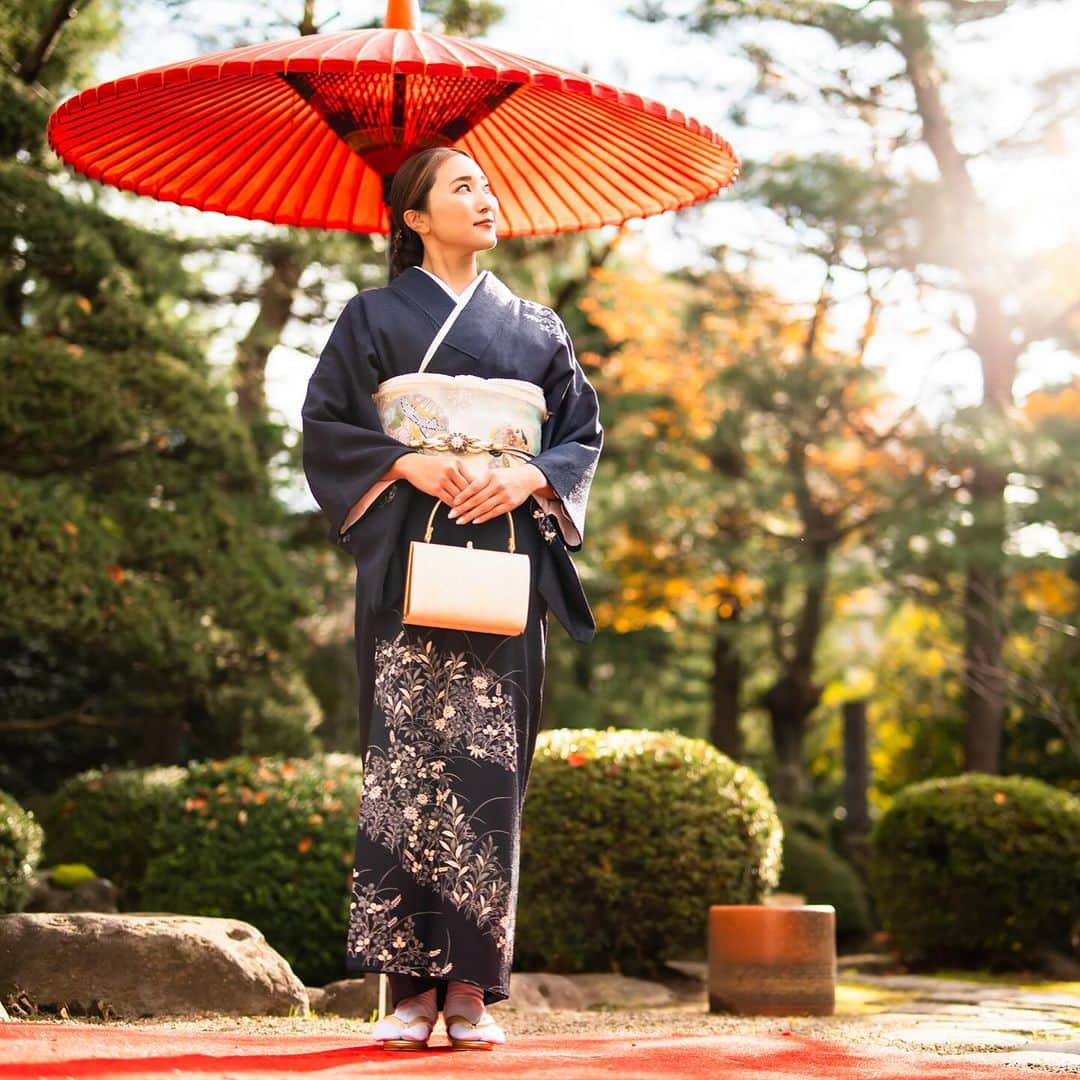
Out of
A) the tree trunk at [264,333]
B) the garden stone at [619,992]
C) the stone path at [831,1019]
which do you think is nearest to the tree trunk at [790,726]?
the tree trunk at [264,333]

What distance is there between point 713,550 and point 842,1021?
8.20m

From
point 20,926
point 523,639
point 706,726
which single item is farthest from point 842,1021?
point 706,726

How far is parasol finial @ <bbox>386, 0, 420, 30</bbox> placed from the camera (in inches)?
165

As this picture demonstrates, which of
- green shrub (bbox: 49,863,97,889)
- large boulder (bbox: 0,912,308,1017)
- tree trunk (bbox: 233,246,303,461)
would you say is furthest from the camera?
tree trunk (bbox: 233,246,303,461)

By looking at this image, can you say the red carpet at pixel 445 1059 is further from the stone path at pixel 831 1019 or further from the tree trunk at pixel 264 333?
the tree trunk at pixel 264 333

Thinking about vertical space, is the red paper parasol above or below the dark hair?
above

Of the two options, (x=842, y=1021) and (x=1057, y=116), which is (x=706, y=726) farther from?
(x=842, y=1021)

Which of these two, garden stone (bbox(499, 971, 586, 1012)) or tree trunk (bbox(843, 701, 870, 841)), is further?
tree trunk (bbox(843, 701, 870, 841))

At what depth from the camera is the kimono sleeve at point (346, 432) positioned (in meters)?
3.52

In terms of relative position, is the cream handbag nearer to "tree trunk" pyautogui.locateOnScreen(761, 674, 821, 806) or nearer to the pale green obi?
the pale green obi

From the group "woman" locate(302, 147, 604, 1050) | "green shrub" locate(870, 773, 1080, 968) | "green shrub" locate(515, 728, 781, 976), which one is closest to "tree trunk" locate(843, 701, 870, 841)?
"green shrub" locate(870, 773, 1080, 968)

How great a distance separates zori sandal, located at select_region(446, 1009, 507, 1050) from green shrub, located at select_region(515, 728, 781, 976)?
297 centimetres

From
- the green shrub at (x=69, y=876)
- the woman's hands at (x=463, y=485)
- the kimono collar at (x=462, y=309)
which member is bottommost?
the green shrub at (x=69, y=876)

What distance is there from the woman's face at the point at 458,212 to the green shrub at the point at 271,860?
3.24 meters
